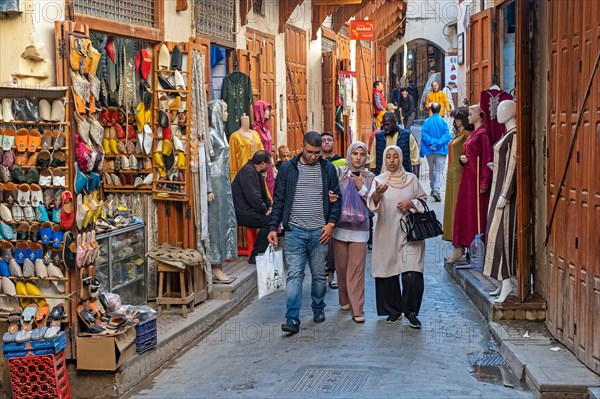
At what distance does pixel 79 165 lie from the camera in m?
6.90

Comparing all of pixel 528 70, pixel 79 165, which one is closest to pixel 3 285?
pixel 79 165

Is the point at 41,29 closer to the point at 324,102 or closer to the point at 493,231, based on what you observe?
the point at 493,231

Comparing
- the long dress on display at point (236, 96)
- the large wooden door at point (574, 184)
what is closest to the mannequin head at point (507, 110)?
the large wooden door at point (574, 184)

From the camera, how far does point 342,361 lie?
7422 millimetres

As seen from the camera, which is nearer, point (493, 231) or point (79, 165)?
point (79, 165)

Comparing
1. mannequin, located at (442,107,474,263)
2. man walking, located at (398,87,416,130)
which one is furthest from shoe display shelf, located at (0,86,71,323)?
man walking, located at (398,87,416,130)

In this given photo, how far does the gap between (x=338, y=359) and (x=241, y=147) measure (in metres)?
4.65

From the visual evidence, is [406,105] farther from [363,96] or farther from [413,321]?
[413,321]

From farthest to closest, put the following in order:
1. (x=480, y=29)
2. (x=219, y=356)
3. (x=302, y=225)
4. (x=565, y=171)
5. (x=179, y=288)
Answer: (x=480, y=29)
(x=179, y=288)
(x=302, y=225)
(x=219, y=356)
(x=565, y=171)

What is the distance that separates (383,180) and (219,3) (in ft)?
13.5

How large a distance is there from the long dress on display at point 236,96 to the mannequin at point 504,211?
13.6 ft

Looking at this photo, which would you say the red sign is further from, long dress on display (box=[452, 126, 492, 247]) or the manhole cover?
the manhole cover

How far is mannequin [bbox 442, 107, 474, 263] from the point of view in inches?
430

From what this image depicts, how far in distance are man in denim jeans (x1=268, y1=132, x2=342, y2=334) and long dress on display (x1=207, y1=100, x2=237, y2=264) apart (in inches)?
58.4
